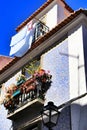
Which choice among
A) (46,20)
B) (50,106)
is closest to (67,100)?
(50,106)

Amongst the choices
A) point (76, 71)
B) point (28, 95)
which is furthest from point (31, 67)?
point (76, 71)

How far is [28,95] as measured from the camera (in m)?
9.44

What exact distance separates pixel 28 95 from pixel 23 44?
2.63 meters

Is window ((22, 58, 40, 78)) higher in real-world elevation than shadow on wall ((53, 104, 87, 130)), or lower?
higher

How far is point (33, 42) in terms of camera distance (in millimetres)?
11531

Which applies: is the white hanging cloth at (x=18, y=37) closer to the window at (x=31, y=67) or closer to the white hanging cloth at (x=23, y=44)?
the white hanging cloth at (x=23, y=44)

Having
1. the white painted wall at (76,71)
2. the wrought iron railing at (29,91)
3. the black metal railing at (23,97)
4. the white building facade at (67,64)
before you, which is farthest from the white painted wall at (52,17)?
the black metal railing at (23,97)

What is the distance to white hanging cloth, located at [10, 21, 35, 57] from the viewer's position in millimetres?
A: 11250

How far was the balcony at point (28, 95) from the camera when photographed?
29.4ft

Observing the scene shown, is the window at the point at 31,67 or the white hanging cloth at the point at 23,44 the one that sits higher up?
the white hanging cloth at the point at 23,44

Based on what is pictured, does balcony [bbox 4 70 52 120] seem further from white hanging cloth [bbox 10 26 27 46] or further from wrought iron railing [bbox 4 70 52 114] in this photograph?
white hanging cloth [bbox 10 26 27 46]

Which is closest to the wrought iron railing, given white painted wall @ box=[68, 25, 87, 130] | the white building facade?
the white building facade

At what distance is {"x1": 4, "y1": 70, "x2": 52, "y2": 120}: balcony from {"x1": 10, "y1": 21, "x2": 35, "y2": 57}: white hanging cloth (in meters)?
1.59

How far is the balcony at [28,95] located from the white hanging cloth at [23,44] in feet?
5.23
